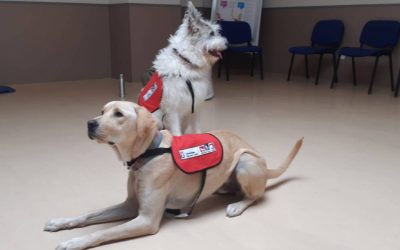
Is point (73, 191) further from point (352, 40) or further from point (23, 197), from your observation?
point (352, 40)

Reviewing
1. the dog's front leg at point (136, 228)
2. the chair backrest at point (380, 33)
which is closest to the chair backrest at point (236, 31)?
the chair backrest at point (380, 33)

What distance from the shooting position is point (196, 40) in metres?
3.04

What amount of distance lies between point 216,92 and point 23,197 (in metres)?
3.97

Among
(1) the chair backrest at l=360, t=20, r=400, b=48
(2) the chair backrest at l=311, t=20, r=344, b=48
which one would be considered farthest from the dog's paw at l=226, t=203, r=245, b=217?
(2) the chair backrest at l=311, t=20, r=344, b=48

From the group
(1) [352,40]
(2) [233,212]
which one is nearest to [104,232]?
(2) [233,212]

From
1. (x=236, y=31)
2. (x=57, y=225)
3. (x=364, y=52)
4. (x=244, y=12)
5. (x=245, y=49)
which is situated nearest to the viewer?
(x=57, y=225)

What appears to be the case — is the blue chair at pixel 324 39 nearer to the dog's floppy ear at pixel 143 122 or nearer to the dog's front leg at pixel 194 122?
the dog's front leg at pixel 194 122

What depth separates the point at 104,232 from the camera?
1.70m

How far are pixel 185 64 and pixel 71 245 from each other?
1.76 metres

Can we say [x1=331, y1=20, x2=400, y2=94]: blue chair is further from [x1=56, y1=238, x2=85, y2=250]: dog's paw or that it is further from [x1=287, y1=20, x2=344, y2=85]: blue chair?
[x1=56, y1=238, x2=85, y2=250]: dog's paw

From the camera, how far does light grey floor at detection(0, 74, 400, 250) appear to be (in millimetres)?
1829

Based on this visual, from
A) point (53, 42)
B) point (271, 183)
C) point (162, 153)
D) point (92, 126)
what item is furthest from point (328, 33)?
point (92, 126)

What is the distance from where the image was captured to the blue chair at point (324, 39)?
657cm

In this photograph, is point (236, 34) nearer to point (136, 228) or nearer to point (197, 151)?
point (197, 151)
